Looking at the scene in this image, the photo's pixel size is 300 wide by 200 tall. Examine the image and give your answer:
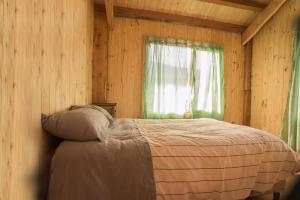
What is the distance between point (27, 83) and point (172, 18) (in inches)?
130

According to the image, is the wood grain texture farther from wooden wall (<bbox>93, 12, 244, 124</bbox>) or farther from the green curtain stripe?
the green curtain stripe

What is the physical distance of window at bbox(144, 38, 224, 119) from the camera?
3.82 meters

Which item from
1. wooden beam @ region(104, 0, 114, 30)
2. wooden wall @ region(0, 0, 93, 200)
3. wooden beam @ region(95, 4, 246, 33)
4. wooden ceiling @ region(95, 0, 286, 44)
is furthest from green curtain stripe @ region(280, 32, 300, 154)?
wooden wall @ region(0, 0, 93, 200)

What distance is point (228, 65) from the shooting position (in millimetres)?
4285

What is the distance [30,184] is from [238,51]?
4.26 metres

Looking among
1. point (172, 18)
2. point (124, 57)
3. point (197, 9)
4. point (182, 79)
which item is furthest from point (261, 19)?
point (124, 57)

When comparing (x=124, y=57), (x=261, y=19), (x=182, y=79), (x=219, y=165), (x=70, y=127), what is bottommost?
(x=219, y=165)

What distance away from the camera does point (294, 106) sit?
3230 millimetres

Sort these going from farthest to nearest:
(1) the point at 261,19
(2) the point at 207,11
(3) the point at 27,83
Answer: (2) the point at 207,11 < (1) the point at 261,19 < (3) the point at 27,83

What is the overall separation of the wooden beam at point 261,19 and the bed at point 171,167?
2.73 m

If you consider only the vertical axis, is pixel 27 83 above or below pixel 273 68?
below

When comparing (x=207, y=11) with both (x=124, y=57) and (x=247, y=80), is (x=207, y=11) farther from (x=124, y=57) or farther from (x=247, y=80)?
(x=124, y=57)

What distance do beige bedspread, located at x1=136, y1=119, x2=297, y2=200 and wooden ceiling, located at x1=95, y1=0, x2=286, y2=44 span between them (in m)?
2.59

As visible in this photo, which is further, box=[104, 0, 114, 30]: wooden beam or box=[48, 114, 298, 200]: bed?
box=[104, 0, 114, 30]: wooden beam
